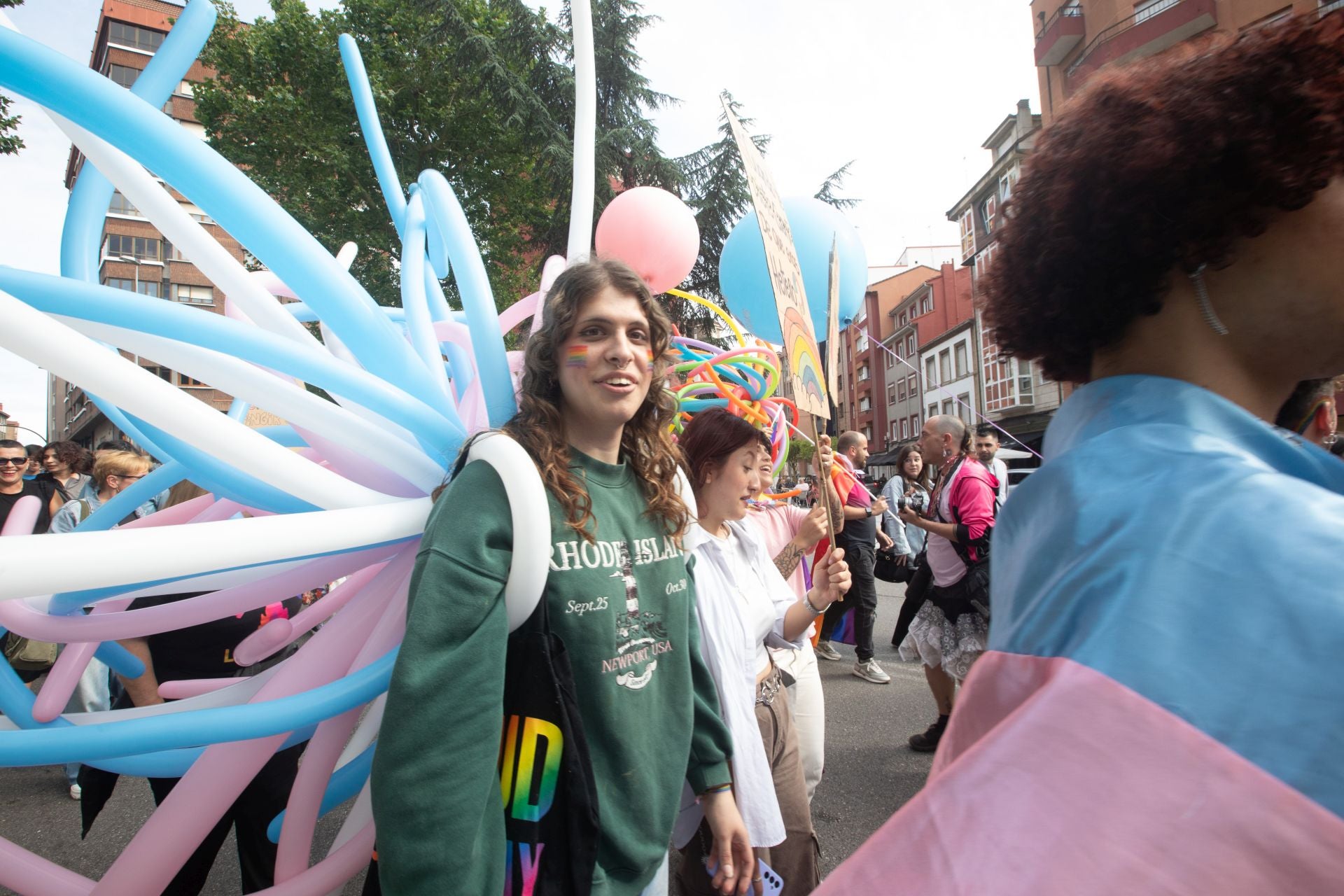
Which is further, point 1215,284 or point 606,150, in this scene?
point 606,150

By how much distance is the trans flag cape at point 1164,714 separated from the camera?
410 mm

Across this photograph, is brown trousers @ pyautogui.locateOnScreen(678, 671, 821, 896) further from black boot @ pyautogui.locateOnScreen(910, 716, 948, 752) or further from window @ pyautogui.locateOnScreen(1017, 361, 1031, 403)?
window @ pyautogui.locateOnScreen(1017, 361, 1031, 403)

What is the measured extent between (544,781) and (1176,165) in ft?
3.85

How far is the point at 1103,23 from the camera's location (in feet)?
64.7

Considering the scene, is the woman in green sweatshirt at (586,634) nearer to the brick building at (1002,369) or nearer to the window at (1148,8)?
the window at (1148,8)

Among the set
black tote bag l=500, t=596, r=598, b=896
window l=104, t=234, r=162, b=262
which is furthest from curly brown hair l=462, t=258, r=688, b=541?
window l=104, t=234, r=162, b=262

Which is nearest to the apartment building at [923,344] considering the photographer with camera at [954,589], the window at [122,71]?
the photographer with camera at [954,589]

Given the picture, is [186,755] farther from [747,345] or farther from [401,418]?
[747,345]

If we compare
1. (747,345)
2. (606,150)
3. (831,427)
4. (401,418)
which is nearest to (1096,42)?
(606,150)

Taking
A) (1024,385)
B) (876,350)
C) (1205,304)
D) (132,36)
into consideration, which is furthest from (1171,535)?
(132,36)

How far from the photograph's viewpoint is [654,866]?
4.08ft

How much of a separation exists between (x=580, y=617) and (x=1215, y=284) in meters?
0.99

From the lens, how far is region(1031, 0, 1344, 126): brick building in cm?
1490

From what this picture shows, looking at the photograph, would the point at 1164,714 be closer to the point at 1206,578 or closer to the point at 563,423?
the point at 1206,578
